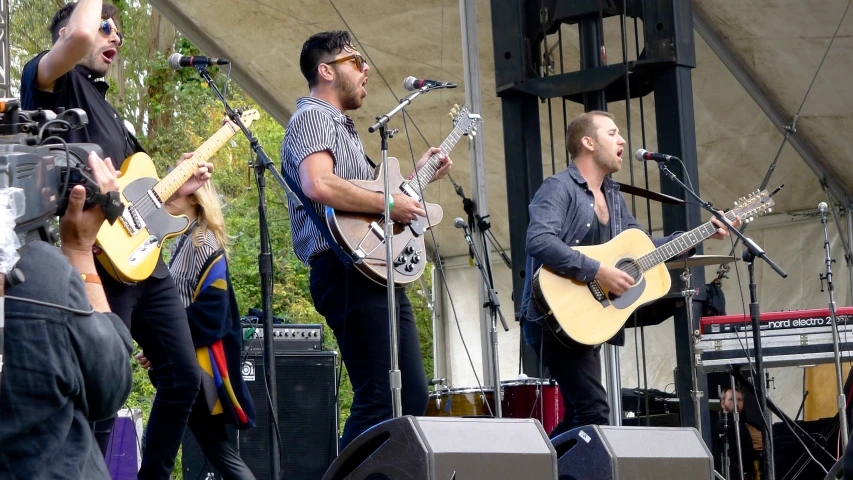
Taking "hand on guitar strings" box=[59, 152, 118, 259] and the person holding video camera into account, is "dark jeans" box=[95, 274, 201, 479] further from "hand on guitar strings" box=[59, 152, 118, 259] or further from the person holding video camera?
the person holding video camera

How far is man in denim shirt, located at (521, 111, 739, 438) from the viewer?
4.70m

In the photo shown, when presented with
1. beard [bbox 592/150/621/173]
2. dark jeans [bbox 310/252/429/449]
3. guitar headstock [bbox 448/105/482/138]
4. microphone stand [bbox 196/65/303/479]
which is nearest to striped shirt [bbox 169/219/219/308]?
microphone stand [bbox 196/65/303/479]

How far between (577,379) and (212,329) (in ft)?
5.38

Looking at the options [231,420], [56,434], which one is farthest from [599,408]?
[56,434]

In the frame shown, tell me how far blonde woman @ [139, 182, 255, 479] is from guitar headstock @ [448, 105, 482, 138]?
4.24 ft

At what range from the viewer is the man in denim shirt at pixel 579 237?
4.70 m

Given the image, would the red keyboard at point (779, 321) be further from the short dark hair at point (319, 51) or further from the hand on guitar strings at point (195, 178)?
the hand on guitar strings at point (195, 178)

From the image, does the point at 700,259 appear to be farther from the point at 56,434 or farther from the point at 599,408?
the point at 56,434

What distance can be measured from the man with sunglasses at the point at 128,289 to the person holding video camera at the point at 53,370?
4.10ft

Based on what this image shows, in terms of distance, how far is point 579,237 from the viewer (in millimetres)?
4992

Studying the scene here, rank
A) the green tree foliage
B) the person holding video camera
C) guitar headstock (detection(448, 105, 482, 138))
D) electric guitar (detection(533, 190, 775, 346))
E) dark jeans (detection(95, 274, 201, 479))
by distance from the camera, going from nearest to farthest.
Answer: the person holding video camera
dark jeans (detection(95, 274, 201, 479))
electric guitar (detection(533, 190, 775, 346))
guitar headstock (detection(448, 105, 482, 138))
the green tree foliage

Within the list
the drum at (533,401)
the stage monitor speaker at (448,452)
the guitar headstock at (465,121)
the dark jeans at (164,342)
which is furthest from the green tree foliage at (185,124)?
the stage monitor speaker at (448,452)

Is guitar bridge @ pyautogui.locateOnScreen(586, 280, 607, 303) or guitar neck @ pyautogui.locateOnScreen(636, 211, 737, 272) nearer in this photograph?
guitar bridge @ pyautogui.locateOnScreen(586, 280, 607, 303)

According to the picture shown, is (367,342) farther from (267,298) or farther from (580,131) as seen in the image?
(580,131)
